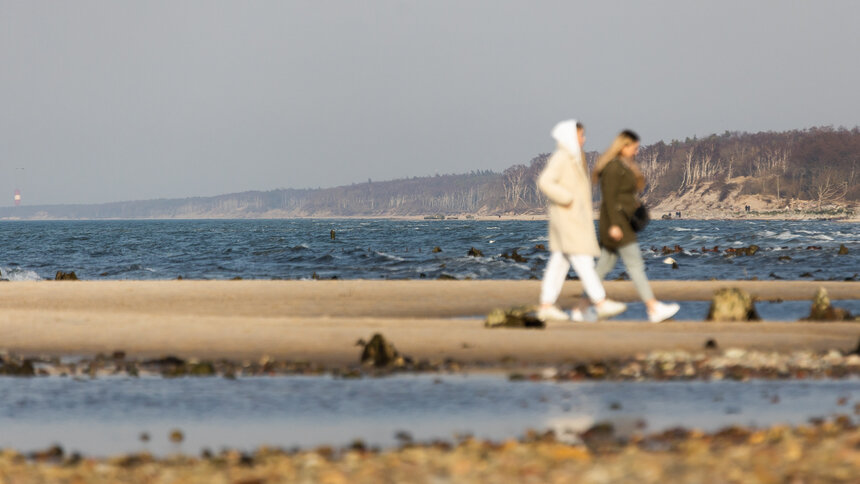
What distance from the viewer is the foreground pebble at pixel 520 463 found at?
206 inches

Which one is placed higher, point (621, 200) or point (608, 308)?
point (621, 200)

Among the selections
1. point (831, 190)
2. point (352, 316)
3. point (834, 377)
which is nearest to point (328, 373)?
point (834, 377)

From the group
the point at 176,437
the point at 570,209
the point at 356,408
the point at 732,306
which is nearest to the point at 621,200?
the point at 570,209

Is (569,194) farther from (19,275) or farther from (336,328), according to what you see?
(19,275)

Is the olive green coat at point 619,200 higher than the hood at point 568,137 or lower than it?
lower

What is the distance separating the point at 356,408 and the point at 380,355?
7.02 ft

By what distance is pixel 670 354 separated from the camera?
9.91m

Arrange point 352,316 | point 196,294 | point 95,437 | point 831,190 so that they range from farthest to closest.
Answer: point 831,190, point 196,294, point 352,316, point 95,437

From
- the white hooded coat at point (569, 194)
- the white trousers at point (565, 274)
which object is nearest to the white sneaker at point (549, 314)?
the white trousers at point (565, 274)

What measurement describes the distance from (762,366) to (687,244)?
40239mm

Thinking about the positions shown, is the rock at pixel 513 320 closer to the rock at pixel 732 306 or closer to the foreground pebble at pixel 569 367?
the foreground pebble at pixel 569 367

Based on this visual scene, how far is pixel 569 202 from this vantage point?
40.9 feet

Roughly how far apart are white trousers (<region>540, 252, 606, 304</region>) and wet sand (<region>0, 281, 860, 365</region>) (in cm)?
40

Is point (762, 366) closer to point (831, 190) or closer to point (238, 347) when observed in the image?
point (238, 347)
